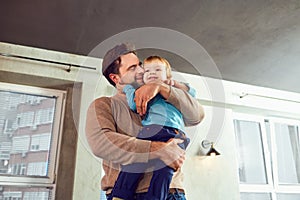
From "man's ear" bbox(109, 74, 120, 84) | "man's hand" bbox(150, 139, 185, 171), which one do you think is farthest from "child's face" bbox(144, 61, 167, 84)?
"man's hand" bbox(150, 139, 185, 171)

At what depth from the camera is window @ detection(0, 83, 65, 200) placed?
2.69 m

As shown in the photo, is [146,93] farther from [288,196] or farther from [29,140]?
[288,196]

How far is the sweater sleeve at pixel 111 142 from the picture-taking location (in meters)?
0.96

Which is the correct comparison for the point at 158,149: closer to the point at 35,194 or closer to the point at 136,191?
the point at 136,191

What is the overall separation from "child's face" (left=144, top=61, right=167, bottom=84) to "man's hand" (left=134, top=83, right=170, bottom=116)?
3cm

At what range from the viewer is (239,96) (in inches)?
151

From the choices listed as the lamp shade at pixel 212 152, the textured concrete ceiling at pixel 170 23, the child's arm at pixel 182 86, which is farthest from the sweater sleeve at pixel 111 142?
the lamp shade at pixel 212 152

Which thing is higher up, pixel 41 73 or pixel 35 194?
pixel 41 73

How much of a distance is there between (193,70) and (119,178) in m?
2.17

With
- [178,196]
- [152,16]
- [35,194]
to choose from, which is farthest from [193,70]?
[178,196]

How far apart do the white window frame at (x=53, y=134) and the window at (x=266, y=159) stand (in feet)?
7.32

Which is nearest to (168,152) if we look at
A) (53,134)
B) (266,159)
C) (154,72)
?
(154,72)

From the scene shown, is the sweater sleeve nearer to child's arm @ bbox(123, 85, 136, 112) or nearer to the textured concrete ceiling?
child's arm @ bbox(123, 85, 136, 112)

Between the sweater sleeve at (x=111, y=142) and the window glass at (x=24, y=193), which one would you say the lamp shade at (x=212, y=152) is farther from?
the sweater sleeve at (x=111, y=142)
